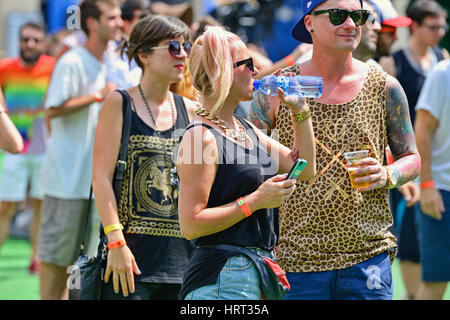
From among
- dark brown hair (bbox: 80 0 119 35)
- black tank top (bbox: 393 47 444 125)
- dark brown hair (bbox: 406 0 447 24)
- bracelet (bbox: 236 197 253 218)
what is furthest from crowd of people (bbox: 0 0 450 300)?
dark brown hair (bbox: 406 0 447 24)

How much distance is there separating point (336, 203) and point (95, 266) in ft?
4.26

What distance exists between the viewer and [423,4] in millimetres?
7930

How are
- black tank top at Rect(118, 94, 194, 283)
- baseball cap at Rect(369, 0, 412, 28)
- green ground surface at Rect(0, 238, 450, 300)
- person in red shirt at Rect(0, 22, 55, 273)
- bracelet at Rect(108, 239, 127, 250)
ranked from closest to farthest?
bracelet at Rect(108, 239, 127, 250)
black tank top at Rect(118, 94, 194, 283)
baseball cap at Rect(369, 0, 412, 28)
green ground surface at Rect(0, 238, 450, 300)
person in red shirt at Rect(0, 22, 55, 273)

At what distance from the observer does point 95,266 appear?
168 inches

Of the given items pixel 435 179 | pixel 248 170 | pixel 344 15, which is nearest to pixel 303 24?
pixel 344 15

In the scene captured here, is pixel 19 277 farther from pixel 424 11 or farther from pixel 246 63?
pixel 246 63

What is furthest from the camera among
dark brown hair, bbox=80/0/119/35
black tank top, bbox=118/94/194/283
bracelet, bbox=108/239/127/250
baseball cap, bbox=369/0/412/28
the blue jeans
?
dark brown hair, bbox=80/0/119/35

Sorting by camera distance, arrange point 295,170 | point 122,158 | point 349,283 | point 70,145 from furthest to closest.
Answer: point 70,145 < point 122,158 < point 349,283 < point 295,170

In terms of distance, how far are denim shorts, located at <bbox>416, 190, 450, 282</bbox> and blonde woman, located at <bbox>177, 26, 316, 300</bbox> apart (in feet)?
9.16

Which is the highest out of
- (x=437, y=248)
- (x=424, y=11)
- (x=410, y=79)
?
(x=424, y=11)

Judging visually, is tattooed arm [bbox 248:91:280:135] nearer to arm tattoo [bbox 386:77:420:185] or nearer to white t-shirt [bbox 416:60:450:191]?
arm tattoo [bbox 386:77:420:185]

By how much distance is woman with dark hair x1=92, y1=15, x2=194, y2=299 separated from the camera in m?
4.21

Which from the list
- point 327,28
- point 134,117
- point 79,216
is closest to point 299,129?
point 327,28
